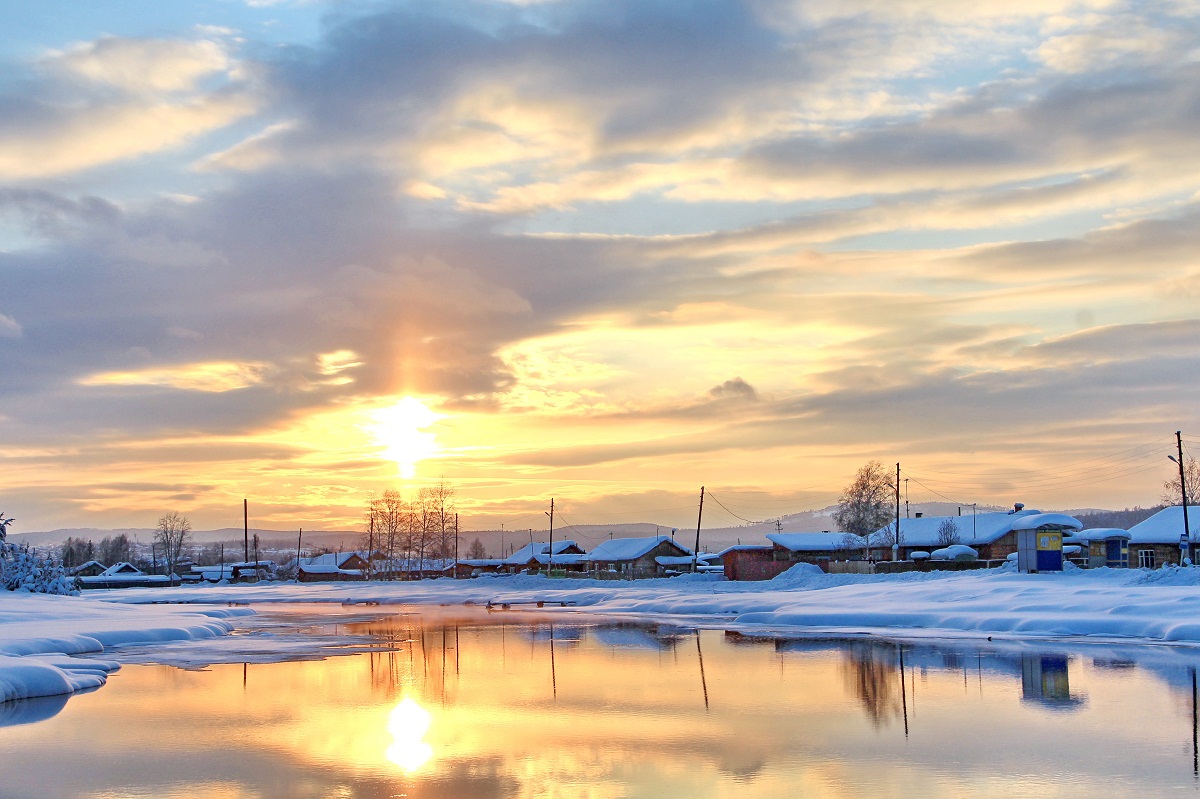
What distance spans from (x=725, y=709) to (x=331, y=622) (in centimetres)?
3843

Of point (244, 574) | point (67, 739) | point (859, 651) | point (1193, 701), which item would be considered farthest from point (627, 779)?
point (244, 574)

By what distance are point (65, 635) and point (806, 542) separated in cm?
8264

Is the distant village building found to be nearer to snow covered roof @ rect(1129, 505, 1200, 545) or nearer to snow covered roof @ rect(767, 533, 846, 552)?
snow covered roof @ rect(767, 533, 846, 552)

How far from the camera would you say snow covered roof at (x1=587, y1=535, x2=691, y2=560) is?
12794 cm

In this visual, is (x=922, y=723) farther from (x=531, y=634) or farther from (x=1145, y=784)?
(x=531, y=634)

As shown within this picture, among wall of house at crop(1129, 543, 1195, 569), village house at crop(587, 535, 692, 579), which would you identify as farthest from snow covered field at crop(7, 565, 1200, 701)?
village house at crop(587, 535, 692, 579)

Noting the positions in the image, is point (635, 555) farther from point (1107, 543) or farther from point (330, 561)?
point (330, 561)

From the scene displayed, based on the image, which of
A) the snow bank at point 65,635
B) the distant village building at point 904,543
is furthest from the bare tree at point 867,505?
the snow bank at point 65,635

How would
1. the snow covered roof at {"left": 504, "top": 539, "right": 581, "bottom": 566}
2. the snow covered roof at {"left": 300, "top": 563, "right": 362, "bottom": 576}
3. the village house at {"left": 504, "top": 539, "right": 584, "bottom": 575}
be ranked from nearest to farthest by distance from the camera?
the village house at {"left": 504, "top": 539, "right": 584, "bottom": 575}, the snow covered roof at {"left": 504, "top": 539, "right": 581, "bottom": 566}, the snow covered roof at {"left": 300, "top": 563, "right": 362, "bottom": 576}

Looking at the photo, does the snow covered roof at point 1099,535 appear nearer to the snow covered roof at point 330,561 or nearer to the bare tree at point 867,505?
the bare tree at point 867,505

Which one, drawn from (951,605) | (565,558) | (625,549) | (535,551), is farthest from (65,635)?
(535,551)

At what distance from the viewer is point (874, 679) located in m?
26.0

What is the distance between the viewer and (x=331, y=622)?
56031 mm

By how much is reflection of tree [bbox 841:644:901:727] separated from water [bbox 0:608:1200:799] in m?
0.11
